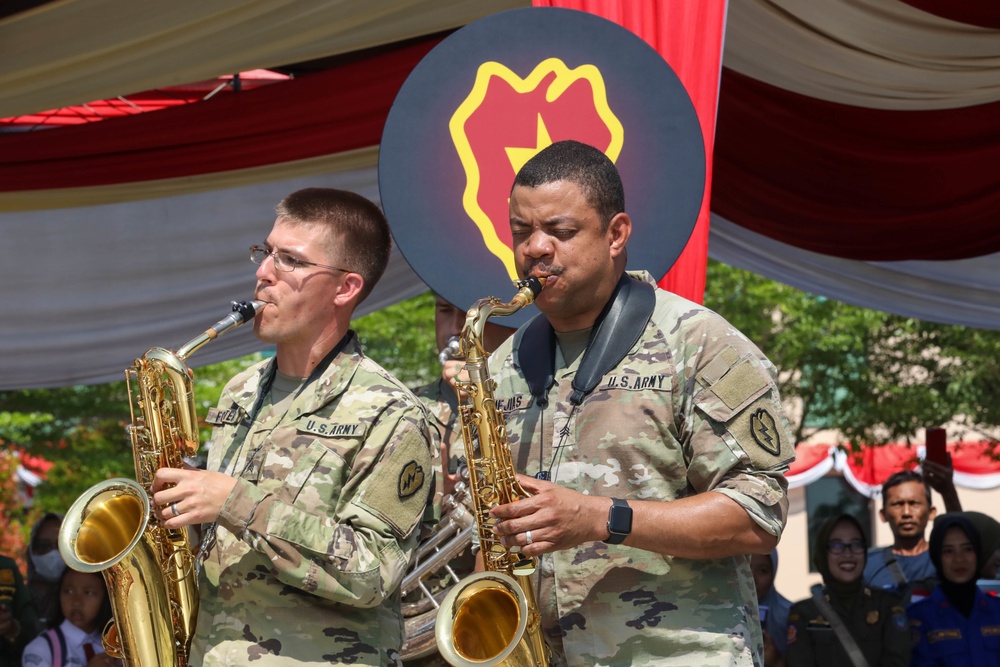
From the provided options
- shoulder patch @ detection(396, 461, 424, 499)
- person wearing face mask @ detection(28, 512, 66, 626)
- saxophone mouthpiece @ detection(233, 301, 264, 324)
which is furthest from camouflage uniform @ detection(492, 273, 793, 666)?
person wearing face mask @ detection(28, 512, 66, 626)

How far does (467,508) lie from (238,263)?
3.46 m

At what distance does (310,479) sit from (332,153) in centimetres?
349

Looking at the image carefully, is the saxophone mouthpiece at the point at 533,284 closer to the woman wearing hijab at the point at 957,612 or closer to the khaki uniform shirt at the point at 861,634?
the khaki uniform shirt at the point at 861,634

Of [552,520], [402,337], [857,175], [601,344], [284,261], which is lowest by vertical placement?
[552,520]

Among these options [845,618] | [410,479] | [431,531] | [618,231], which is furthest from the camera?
[845,618]

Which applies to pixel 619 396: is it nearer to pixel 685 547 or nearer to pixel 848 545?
pixel 685 547

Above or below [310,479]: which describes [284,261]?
above

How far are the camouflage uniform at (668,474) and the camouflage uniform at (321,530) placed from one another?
448mm

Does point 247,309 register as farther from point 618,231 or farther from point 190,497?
point 618,231

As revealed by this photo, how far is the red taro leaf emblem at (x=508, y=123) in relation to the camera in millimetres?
3992

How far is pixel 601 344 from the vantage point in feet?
9.95

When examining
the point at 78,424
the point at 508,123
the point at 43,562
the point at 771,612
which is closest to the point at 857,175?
the point at 771,612

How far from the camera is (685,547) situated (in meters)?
2.74

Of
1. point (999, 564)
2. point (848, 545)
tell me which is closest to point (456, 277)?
point (848, 545)
